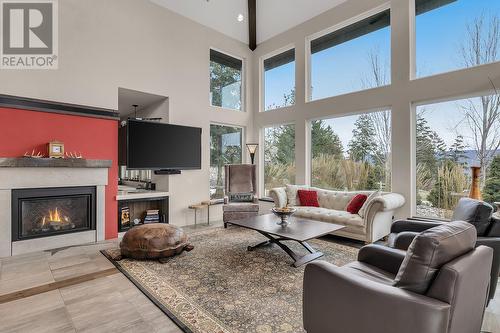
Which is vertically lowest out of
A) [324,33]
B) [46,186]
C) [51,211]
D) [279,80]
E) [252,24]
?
[51,211]

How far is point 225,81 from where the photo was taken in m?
6.39

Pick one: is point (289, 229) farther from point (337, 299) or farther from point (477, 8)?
point (477, 8)

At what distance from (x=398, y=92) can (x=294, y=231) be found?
3.05 metres

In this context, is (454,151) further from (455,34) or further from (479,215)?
(479,215)

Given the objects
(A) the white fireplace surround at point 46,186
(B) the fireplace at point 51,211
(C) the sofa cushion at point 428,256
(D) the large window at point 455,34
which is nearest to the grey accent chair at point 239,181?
(A) the white fireplace surround at point 46,186

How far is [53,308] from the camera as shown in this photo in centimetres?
226

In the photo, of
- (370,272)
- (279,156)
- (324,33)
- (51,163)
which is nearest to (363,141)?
(279,156)

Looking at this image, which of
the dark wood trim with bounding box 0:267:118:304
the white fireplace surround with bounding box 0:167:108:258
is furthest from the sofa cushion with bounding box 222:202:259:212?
the dark wood trim with bounding box 0:267:118:304

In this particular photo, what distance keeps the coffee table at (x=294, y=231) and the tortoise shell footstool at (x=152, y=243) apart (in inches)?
35.8

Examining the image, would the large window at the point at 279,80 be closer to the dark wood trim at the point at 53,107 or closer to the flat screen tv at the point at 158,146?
the flat screen tv at the point at 158,146

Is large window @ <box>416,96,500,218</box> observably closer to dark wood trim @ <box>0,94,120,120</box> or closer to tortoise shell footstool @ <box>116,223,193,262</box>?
tortoise shell footstool @ <box>116,223,193,262</box>

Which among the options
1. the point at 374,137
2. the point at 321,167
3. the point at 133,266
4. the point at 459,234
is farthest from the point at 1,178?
the point at 374,137

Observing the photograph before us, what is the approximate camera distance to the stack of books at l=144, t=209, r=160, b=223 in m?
4.98

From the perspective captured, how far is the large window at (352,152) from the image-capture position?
15.4 feet
